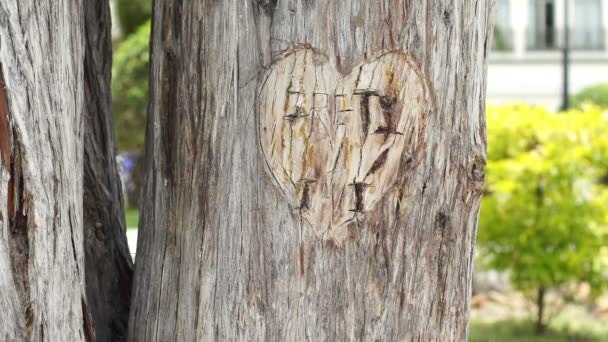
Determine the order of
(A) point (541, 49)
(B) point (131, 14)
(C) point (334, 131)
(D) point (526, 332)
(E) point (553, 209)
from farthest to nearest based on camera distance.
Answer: (A) point (541, 49)
(B) point (131, 14)
(D) point (526, 332)
(E) point (553, 209)
(C) point (334, 131)

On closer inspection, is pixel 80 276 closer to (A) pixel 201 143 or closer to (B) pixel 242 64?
(A) pixel 201 143

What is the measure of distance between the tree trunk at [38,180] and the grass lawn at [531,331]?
18.8 feet

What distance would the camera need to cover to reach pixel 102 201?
2.50 metres

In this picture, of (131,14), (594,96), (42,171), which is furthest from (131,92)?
(42,171)

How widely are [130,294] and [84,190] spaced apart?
36 centimetres

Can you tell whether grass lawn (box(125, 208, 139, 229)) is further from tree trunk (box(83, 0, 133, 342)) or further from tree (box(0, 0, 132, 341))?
tree (box(0, 0, 132, 341))

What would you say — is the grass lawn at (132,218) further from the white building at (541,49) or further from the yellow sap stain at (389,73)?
the white building at (541,49)

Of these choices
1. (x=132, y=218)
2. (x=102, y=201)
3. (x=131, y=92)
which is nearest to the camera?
(x=102, y=201)

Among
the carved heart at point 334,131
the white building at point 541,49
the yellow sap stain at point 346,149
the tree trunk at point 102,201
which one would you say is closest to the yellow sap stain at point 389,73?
the carved heart at point 334,131

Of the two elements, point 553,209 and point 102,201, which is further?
point 553,209

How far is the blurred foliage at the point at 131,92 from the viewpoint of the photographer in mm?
12539

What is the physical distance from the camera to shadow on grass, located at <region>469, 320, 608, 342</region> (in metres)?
7.53

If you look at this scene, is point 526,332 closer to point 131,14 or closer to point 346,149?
point 346,149

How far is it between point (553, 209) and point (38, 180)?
589 cm
